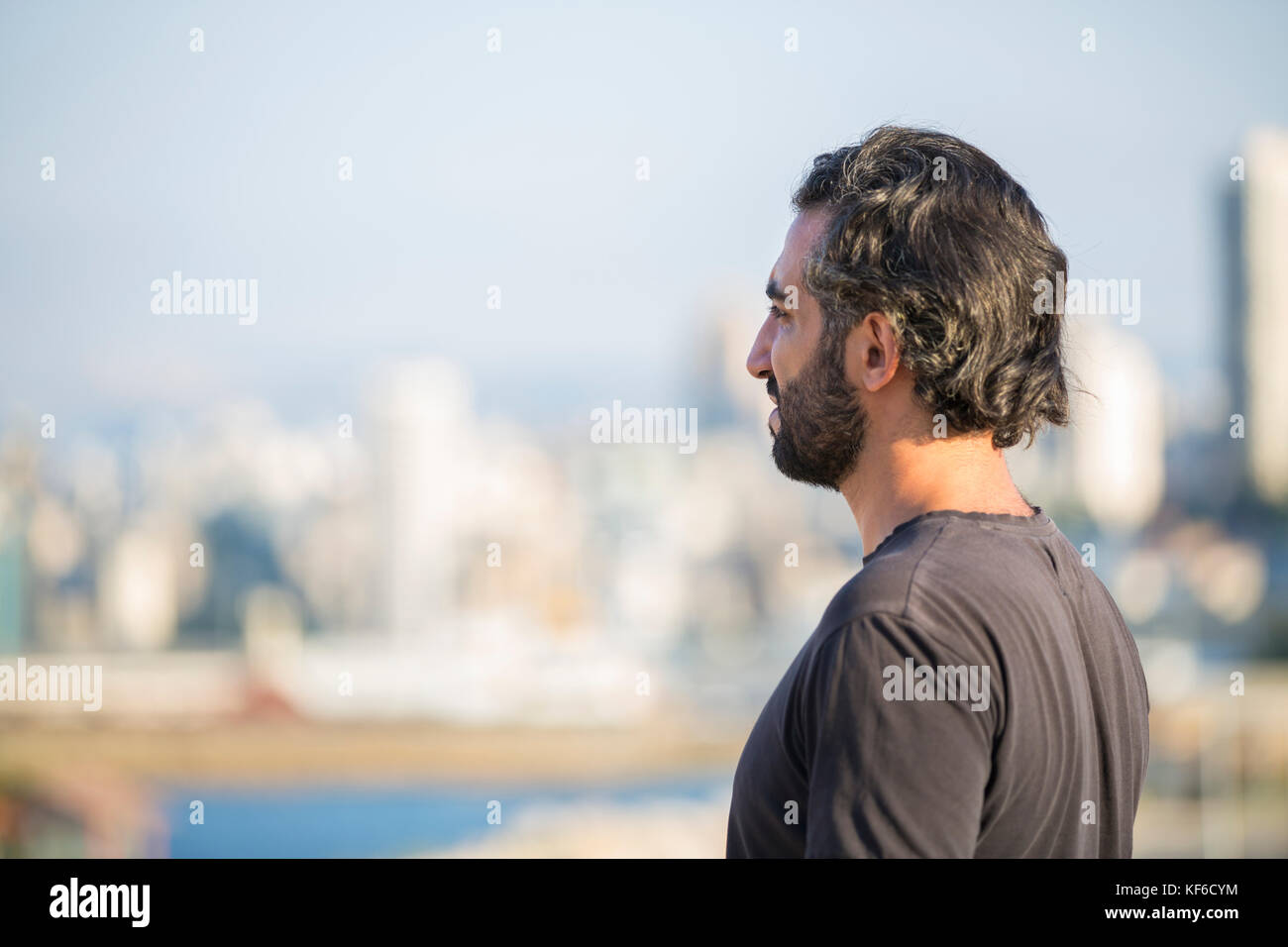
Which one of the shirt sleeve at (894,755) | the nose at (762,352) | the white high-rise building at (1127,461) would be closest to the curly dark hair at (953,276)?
the nose at (762,352)

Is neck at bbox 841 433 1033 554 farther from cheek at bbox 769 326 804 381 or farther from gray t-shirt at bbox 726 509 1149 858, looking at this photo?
cheek at bbox 769 326 804 381

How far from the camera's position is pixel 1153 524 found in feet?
171

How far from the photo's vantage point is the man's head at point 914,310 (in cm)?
160

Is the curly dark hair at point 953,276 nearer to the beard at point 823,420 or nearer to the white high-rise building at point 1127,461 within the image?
the beard at point 823,420

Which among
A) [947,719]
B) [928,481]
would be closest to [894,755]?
[947,719]

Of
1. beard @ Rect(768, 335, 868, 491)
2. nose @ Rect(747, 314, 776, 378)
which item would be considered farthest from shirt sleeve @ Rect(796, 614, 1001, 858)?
nose @ Rect(747, 314, 776, 378)

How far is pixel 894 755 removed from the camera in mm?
1286

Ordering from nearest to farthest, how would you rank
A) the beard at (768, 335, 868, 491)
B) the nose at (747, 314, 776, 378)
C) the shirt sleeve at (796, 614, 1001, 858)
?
1. the shirt sleeve at (796, 614, 1001, 858)
2. the beard at (768, 335, 868, 491)
3. the nose at (747, 314, 776, 378)

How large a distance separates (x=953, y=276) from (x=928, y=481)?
28 cm

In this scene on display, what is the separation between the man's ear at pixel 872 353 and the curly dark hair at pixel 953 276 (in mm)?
15

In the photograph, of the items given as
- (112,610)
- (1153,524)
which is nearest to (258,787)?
(112,610)

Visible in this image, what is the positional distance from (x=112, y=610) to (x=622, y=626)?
25085 millimetres

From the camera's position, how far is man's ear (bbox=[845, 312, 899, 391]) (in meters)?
1.63
